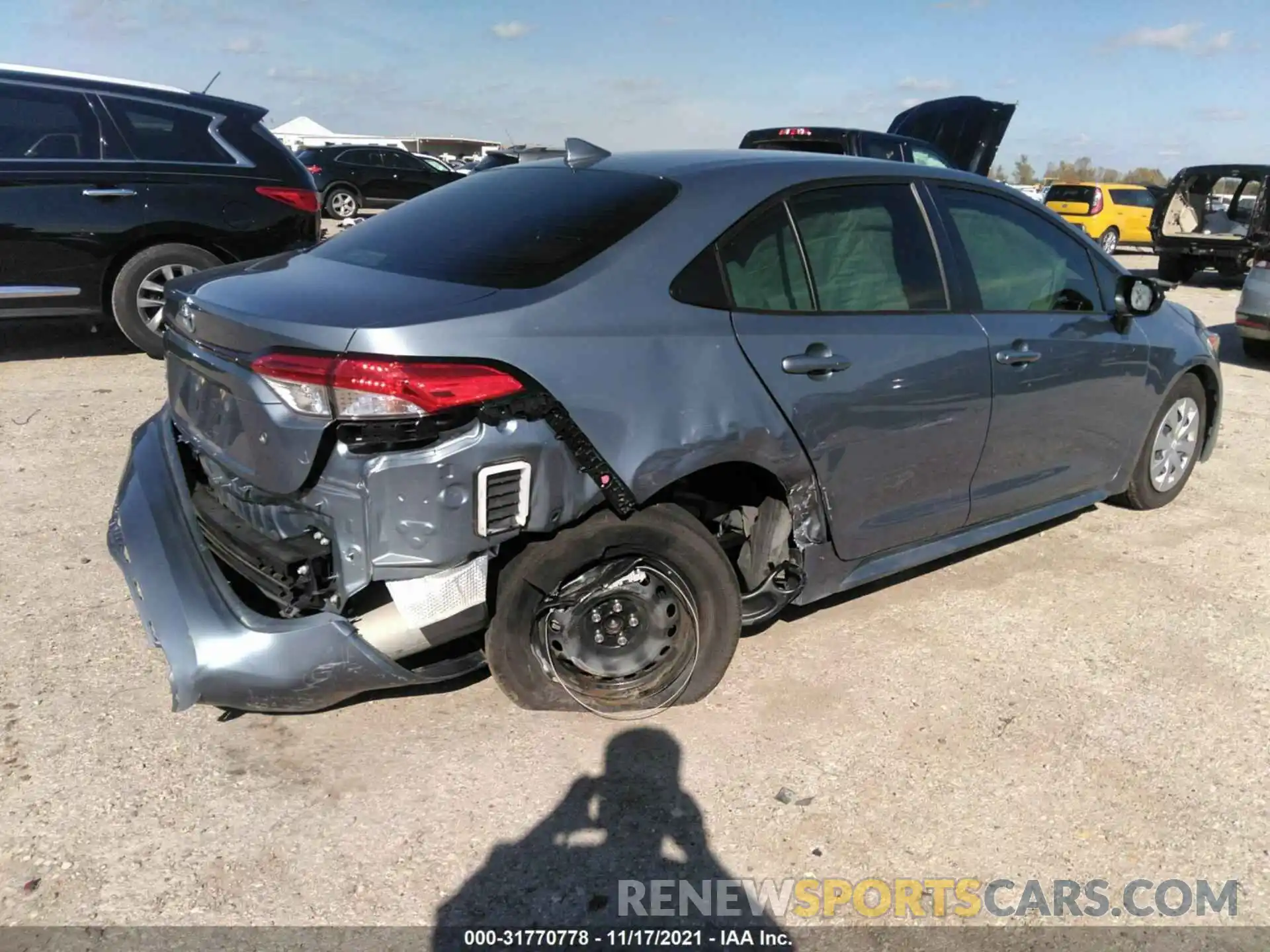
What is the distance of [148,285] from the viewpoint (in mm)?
6582

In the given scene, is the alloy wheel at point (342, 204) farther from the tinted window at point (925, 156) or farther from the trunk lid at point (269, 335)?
the trunk lid at point (269, 335)

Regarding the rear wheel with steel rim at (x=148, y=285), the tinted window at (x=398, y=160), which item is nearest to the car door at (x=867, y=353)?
the rear wheel with steel rim at (x=148, y=285)

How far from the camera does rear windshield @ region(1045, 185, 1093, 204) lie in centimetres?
1975

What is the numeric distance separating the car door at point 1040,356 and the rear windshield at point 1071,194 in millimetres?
17667

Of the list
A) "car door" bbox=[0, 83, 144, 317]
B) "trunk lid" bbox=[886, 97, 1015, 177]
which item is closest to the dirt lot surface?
"car door" bbox=[0, 83, 144, 317]

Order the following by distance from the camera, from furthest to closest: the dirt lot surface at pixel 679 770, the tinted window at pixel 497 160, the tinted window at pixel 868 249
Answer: the tinted window at pixel 497 160 < the tinted window at pixel 868 249 < the dirt lot surface at pixel 679 770

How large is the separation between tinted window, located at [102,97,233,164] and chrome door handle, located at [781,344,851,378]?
535 cm

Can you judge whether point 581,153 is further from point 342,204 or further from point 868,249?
point 342,204

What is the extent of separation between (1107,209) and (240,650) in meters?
21.0

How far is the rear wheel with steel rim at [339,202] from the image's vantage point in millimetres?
20062

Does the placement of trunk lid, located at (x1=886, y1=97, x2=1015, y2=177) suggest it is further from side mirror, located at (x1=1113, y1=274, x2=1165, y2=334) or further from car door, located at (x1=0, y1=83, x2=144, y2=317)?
car door, located at (x1=0, y1=83, x2=144, y2=317)

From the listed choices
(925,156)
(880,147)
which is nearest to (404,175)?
(925,156)

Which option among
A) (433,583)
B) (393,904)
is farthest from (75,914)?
(433,583)

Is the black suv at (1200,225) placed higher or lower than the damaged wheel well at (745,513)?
higher
